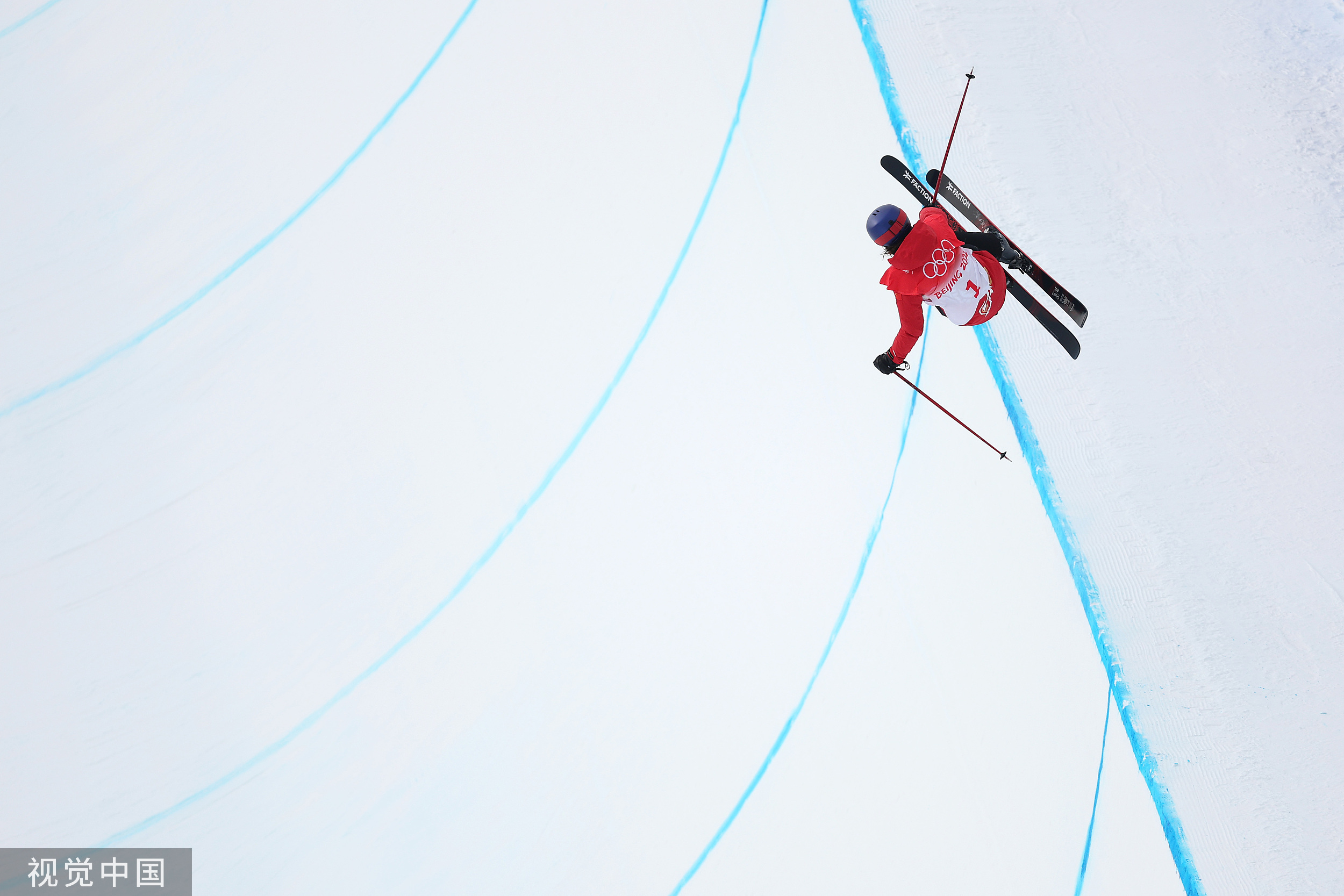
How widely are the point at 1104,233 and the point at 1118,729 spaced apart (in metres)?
1.22

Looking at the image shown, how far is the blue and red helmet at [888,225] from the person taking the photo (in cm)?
157

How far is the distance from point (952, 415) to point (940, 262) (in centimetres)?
37

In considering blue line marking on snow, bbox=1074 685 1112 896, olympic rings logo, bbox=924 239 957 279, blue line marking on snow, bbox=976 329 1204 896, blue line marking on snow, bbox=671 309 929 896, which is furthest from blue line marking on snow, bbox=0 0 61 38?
blue line marking on snow, bbox=1074 685 1112 896

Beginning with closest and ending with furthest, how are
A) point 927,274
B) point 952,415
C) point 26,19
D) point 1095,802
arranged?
point 26,19 → point 927,274 → point 952,415 → point 1095,802

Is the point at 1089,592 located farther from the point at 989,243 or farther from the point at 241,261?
the point at 241,261

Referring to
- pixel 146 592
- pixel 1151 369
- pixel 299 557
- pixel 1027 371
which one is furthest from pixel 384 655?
pixel 1151 369

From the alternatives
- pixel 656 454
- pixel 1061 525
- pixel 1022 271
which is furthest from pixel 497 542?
pixel 1061 525

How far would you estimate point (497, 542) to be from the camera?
59.7 inches

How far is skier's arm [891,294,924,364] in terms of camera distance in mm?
1713

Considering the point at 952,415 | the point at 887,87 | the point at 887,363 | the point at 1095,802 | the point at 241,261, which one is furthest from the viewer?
the point at 887,87

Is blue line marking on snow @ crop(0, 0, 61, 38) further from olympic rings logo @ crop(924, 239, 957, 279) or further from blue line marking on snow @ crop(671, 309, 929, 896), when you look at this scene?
blue line marking on snow @ crop(671, 309, 929, 896)

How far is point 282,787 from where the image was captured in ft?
4.28

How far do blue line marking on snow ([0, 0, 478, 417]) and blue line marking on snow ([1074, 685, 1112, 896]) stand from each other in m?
1.92

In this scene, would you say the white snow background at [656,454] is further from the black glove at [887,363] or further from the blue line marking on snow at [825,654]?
the black glove at [887,363]
